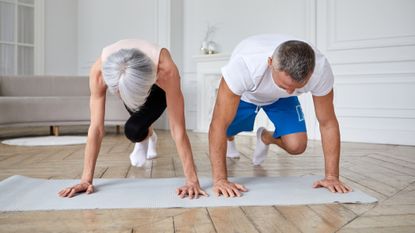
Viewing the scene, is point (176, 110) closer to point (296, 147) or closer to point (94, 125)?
point (94, 125)

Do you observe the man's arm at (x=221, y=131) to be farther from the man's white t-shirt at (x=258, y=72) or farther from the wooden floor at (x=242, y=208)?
the wooden floor at (x=242, y=208)

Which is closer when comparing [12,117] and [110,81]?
[110,81]

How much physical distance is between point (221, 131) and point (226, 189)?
208mm

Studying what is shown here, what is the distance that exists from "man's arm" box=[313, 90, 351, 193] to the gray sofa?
2.71 m

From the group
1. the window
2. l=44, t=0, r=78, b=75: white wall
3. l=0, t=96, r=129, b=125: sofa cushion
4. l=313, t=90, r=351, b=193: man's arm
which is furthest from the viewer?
l=44, t=0, r=78, b=75: white wall

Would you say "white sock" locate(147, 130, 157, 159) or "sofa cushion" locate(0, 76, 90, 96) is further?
"sofa cushion" locate(0, 76, 90, 96)

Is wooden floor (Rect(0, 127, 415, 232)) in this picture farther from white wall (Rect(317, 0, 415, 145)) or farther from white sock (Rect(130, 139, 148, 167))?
white wall (Rect(317, 0, 415, 145))

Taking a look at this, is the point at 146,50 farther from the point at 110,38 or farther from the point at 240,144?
the point at 110,38

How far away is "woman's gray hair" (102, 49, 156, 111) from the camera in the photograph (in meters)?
1.17

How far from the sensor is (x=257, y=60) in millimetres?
1342

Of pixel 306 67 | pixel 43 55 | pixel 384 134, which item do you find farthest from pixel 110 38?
pixel 306 67

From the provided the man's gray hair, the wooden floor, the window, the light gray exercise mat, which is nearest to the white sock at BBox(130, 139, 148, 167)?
the wooden floor

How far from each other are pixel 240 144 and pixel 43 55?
3625mm

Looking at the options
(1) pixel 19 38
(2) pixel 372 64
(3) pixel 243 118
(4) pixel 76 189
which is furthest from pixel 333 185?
(1) pixel 19 38
